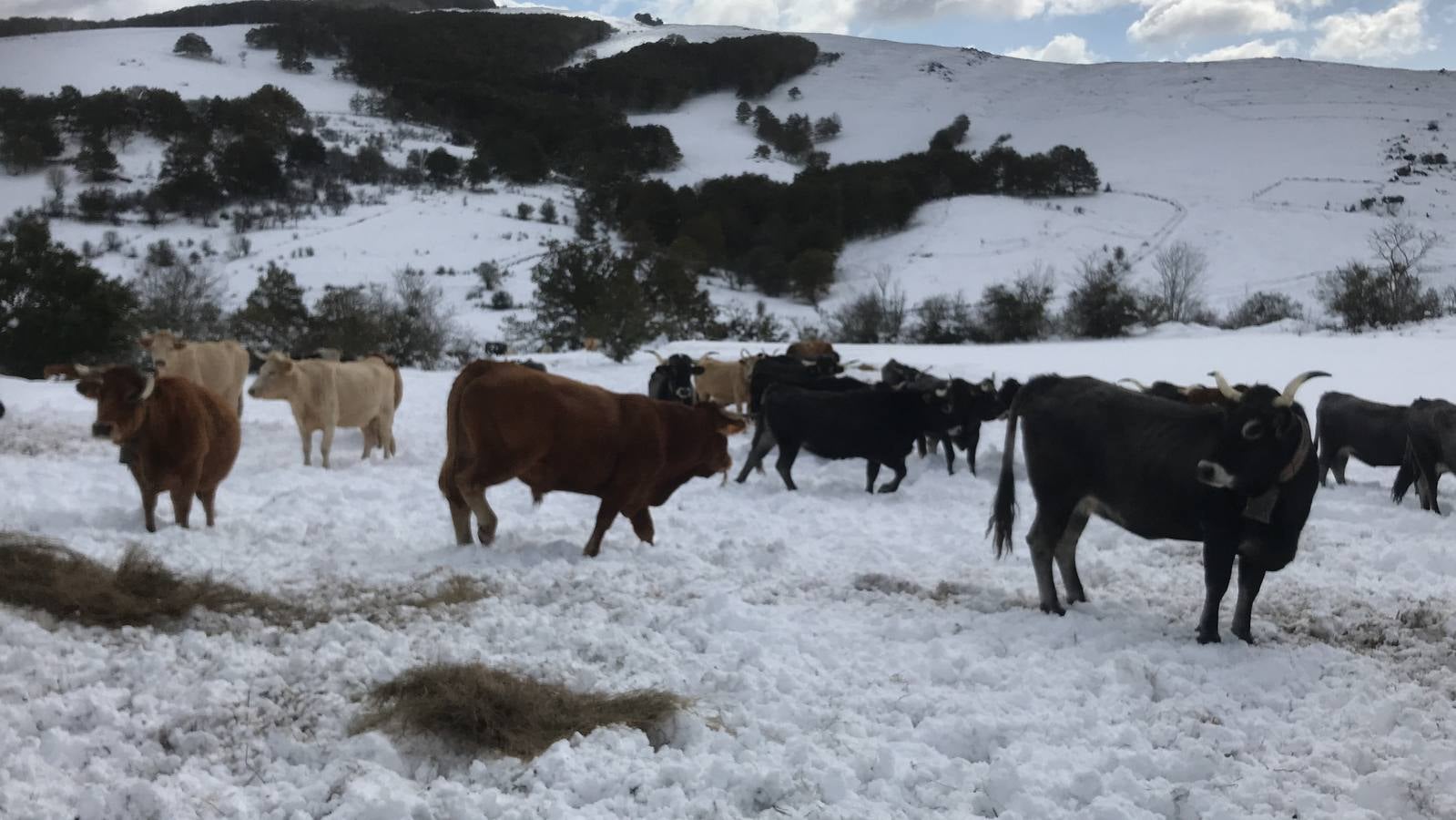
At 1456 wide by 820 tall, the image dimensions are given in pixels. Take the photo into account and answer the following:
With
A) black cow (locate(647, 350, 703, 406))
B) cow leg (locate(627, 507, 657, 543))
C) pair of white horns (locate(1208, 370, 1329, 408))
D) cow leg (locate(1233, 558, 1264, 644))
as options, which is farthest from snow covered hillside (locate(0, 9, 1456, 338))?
cow leg (locate(1233, 558, 1264, 644))

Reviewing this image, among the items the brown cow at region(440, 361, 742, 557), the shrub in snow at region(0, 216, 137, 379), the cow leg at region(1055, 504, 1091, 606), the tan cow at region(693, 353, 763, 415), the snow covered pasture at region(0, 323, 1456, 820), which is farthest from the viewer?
the tan cow at region(693, 353, 763, 415)

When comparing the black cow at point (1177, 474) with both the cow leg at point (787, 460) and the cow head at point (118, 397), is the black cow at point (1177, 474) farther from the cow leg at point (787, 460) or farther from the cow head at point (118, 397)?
the cow head at point (118, 397)

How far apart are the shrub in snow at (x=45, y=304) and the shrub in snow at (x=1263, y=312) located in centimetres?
3626

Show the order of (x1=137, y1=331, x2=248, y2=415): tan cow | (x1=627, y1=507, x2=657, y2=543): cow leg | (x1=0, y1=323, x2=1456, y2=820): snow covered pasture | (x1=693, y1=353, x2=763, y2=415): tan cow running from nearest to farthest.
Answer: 1. (x1=0, y1=323, x2=1456, y2=820): snow covered pasture
2. (x1=627, y1=507, x2=657, y2=543): cow leg
3. (x1=137, y1=331, x2=248, y2=415): tan cow
4. (x1=693, y1=353, x2=763, y2=415): tan cow

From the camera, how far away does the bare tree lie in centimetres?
4178

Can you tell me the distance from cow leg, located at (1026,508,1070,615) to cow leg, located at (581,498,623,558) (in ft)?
9.92

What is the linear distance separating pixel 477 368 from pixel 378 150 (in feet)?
229

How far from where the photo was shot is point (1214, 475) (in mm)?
4941

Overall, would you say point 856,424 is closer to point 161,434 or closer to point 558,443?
point 558,443

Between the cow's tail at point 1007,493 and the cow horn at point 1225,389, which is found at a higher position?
the cow horn at point 1225,389

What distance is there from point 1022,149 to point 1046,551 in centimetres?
8886

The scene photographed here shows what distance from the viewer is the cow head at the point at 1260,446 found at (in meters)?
5.03

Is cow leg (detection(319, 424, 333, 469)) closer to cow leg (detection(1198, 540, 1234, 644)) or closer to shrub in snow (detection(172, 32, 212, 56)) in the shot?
cow leg (detection(1198, 540, 1234, 644))

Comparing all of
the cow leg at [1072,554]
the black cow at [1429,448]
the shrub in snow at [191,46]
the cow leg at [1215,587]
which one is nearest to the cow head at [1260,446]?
the cow leg at [1215,587]
